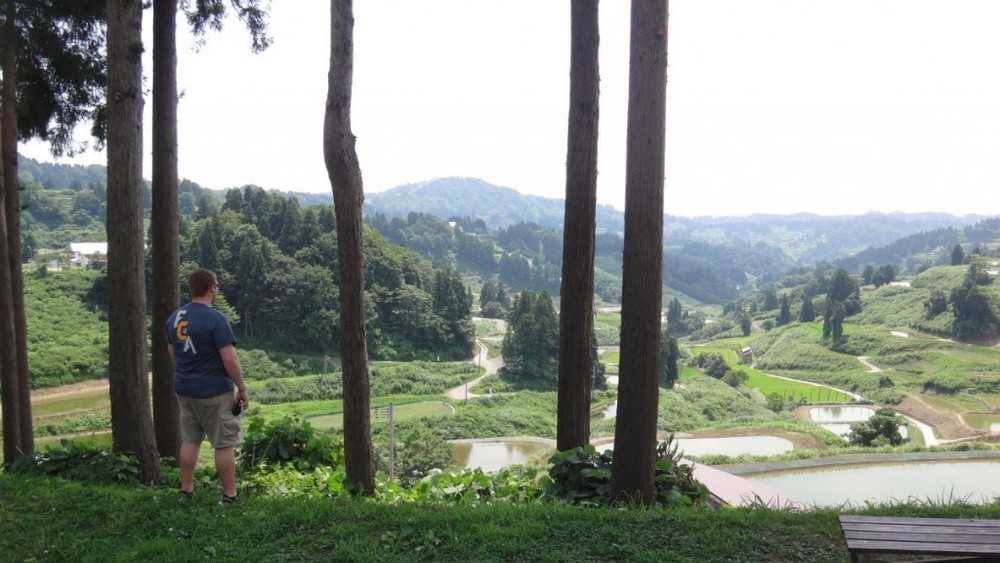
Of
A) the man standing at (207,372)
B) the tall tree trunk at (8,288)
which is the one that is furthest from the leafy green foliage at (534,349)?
the man standing at (207,372)

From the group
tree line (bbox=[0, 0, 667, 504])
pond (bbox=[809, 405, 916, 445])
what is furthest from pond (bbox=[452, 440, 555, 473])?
tree line (bbox=[0, 0, 667, 504])

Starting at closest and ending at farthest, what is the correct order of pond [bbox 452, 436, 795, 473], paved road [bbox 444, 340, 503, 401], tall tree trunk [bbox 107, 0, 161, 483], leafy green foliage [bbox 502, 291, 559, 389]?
tall tree trunk [bbox 107, 0, 161, 483]
pond [bbox 452, 436, 795, 473]
paved road [bbox 444, 340, 503, 401]
leafy green foliage [bbox 502, 291, 559, 389]

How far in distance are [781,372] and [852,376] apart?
10.9 meters

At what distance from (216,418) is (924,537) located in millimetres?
3953

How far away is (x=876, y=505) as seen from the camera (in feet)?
16.1

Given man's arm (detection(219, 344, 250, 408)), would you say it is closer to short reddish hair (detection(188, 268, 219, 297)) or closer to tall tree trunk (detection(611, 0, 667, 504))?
short reddish hair (detection(188, 268, 219, 297))

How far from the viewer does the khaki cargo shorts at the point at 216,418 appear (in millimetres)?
4371

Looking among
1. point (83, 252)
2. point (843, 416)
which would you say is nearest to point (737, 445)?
point (843, 416)

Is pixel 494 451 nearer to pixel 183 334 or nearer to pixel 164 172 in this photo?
pixel 164 172

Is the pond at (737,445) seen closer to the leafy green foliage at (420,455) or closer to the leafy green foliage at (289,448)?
the leafy green foliage at (420,455)

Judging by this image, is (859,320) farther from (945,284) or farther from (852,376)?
(852,376)

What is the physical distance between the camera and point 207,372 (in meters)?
4.32

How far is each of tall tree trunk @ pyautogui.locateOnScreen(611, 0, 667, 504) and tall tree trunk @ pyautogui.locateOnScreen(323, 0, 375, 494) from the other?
2.17 m

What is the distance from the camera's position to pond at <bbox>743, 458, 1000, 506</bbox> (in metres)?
14.5
